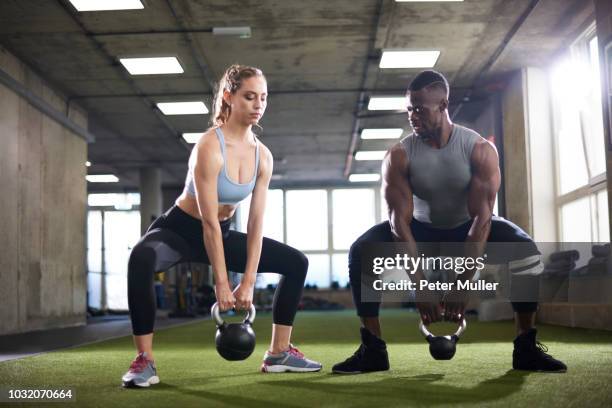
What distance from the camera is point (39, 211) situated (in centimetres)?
898

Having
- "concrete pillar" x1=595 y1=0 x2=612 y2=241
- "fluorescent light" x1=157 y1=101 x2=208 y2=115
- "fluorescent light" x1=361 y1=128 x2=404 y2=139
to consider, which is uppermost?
"fluorescent light" x1=157 y1=101 x2=208 y2=115

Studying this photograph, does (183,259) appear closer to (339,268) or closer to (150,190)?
(150,190)

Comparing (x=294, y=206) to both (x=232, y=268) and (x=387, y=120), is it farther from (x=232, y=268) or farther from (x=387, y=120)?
(x=232, y=268)

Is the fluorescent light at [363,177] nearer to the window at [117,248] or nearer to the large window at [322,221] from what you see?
the large window at [322,221]

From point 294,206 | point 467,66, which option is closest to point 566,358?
point 467,66

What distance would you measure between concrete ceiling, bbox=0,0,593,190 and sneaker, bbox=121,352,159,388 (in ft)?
15.8

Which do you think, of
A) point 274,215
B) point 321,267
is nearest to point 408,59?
point 274,215

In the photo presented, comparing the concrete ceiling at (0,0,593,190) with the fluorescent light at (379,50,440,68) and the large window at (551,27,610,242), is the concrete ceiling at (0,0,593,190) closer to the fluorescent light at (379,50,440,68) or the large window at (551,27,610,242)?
the fluorescent light at (379,50,440,68)

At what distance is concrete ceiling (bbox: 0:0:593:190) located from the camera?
710 centimetres

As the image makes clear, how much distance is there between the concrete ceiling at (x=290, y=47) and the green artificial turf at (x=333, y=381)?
389 cm

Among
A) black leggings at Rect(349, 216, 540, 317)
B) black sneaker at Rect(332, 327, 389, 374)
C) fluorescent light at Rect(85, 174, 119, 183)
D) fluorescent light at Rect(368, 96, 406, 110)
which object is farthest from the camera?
fluorescent light at Rect(85, 174, 119, 183)

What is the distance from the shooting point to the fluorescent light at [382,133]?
1242 cm

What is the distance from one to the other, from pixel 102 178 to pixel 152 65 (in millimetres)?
9276

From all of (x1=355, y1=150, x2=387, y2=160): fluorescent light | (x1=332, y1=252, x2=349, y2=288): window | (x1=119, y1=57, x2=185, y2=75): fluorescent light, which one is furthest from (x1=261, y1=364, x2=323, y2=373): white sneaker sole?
(x1=332, y1=252, x2=349, y2=288): window
